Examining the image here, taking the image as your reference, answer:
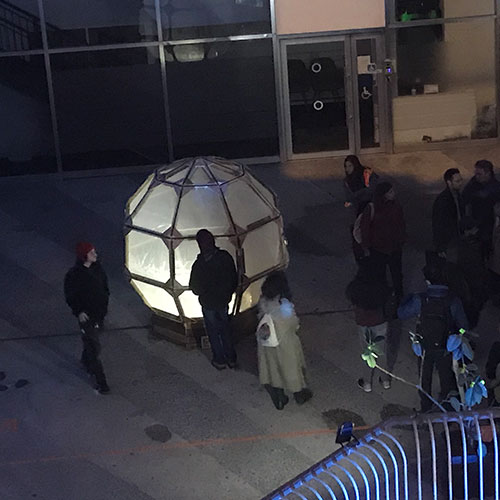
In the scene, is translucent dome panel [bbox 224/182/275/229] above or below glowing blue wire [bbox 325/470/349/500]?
above

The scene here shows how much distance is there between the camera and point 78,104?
1681 cm

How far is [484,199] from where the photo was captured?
10.3 meters

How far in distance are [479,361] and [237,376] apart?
7.70 ft

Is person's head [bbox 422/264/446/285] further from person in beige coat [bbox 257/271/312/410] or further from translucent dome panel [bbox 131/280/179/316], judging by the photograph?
translucent dome panel [bbox 131/280/179/316]

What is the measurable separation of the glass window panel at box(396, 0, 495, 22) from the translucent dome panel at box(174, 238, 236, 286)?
28.4 feet

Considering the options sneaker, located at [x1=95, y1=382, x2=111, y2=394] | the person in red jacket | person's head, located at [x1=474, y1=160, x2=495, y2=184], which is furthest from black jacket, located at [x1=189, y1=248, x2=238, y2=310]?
person's head, located at [x1=474, y1=160, x2=495, y2=184]

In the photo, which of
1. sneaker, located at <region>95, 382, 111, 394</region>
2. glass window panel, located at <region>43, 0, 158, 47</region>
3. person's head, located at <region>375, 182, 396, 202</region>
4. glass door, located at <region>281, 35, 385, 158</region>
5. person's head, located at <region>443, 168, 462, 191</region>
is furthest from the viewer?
glass door, located at <region>281, 35, 385, 158</region>

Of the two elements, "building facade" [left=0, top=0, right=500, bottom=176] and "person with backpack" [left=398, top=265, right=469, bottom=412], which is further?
"building facade" [left=0, top=0, right=500, bottom=176]

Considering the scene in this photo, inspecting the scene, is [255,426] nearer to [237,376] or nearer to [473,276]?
[237,376]

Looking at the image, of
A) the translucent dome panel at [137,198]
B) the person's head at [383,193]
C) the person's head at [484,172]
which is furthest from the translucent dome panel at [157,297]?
the person's head at [484,172]

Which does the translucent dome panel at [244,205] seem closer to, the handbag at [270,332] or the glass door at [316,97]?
the handbag at [270,332]

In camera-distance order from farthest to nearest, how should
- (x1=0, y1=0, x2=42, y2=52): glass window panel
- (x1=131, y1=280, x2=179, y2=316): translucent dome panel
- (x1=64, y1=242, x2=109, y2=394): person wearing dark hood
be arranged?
(x1=0, y1=0, x2=42, y2=52): glass window panel, (x1=131, y1=280, x2=179, y2=316): translucent dome panel, (x1=64, y1=242, x2=109, y2=394): person wearing dark hood

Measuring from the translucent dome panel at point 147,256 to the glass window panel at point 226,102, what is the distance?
7.52 metres

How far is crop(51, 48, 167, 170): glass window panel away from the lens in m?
16.6
